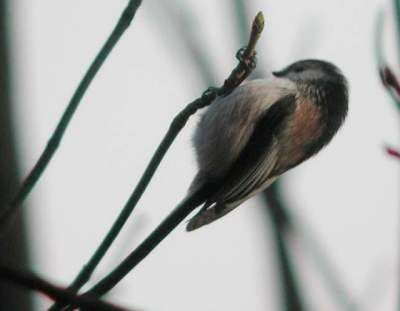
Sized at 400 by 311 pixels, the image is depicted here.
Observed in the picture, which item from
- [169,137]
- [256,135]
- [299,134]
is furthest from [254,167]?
[169,137]

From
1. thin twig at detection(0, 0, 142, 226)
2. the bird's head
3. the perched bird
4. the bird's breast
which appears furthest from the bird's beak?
thin twig at detection(0, 0, 142, 226)

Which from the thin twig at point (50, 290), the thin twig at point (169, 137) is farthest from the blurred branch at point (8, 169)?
the thin twig at point (50, 290)

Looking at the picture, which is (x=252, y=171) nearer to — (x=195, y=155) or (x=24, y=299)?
(x=195, y=155)

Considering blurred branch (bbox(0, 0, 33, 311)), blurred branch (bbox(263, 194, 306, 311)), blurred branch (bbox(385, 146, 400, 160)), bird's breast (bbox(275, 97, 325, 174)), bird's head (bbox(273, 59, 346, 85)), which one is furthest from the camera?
bird's head (bbox(273, 59, 346, 85))

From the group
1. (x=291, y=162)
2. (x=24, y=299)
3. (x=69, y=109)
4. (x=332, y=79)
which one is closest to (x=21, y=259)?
(x=24, y=299)

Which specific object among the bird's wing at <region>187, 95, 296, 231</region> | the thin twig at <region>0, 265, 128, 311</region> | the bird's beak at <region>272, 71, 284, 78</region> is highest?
the thin twig at <region>0, 265, 128, 311</region>

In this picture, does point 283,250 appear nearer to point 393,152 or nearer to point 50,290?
point 393,152

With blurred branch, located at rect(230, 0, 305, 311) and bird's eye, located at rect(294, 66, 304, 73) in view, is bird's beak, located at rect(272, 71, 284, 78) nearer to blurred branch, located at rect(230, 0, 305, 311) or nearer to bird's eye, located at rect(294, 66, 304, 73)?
bird's eye, located at rect(294, 66, 304, 73)

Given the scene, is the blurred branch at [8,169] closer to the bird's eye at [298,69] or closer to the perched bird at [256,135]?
the perched bird at [256,135]
